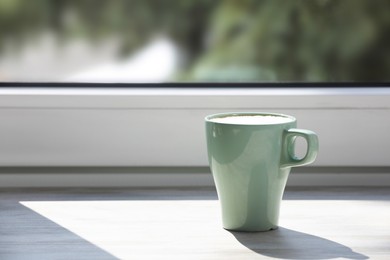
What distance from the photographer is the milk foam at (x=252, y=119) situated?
2.20ft

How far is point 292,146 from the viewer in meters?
0.67

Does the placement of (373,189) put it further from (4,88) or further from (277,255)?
(4,88)

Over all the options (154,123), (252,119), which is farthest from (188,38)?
(252,119)

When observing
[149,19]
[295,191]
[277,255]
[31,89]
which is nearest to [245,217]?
[277,255]

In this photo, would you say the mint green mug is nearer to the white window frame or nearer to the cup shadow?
the cup shadow

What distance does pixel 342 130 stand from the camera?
90 centimetres

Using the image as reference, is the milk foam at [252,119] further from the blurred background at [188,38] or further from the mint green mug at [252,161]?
the blurred background at [188,38]

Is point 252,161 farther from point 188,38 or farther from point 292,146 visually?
point 188,38

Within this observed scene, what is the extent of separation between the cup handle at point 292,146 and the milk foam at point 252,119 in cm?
1

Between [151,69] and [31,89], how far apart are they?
21cm

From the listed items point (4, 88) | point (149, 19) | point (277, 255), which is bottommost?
point (277, 255)

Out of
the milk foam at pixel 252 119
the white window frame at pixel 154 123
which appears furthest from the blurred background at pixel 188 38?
the milk foam at pixel 252 119

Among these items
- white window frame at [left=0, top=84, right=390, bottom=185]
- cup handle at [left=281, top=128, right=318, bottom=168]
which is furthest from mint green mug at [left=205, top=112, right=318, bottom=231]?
white window frame at [left=0, top=84, right=390, bottom=185]

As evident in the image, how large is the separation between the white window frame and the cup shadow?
0.72ft
